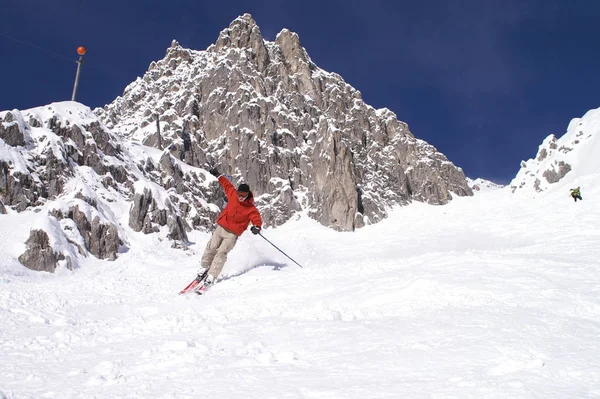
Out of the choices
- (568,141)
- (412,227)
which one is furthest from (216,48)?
(568,141)

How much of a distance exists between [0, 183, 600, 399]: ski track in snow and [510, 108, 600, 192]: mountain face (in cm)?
3840

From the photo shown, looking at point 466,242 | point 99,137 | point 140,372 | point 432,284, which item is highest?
point 99,137

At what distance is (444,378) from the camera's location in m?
3.46

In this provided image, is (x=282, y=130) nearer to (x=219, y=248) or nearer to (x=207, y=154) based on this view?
(x=207, y=154)

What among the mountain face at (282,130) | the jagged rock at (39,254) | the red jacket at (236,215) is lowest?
the jagged rock at (39,254)

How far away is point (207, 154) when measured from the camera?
244 feet

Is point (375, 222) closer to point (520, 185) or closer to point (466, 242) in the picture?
point (520, 185)

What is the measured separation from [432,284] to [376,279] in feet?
6.43

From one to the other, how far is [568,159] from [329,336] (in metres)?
50.9

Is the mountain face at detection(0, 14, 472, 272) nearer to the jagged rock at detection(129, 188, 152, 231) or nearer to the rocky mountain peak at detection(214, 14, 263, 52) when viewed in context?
the jagged rock at detection(129, 188, 152, 231)

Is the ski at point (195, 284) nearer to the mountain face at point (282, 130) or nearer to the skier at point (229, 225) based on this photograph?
the skier at point (229, 225)

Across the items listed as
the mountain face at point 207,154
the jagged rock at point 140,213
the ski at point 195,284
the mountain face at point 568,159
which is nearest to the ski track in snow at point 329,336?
the ski at point 195,284

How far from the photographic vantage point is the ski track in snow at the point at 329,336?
342cm

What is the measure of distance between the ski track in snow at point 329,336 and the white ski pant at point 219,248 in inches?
31.7
